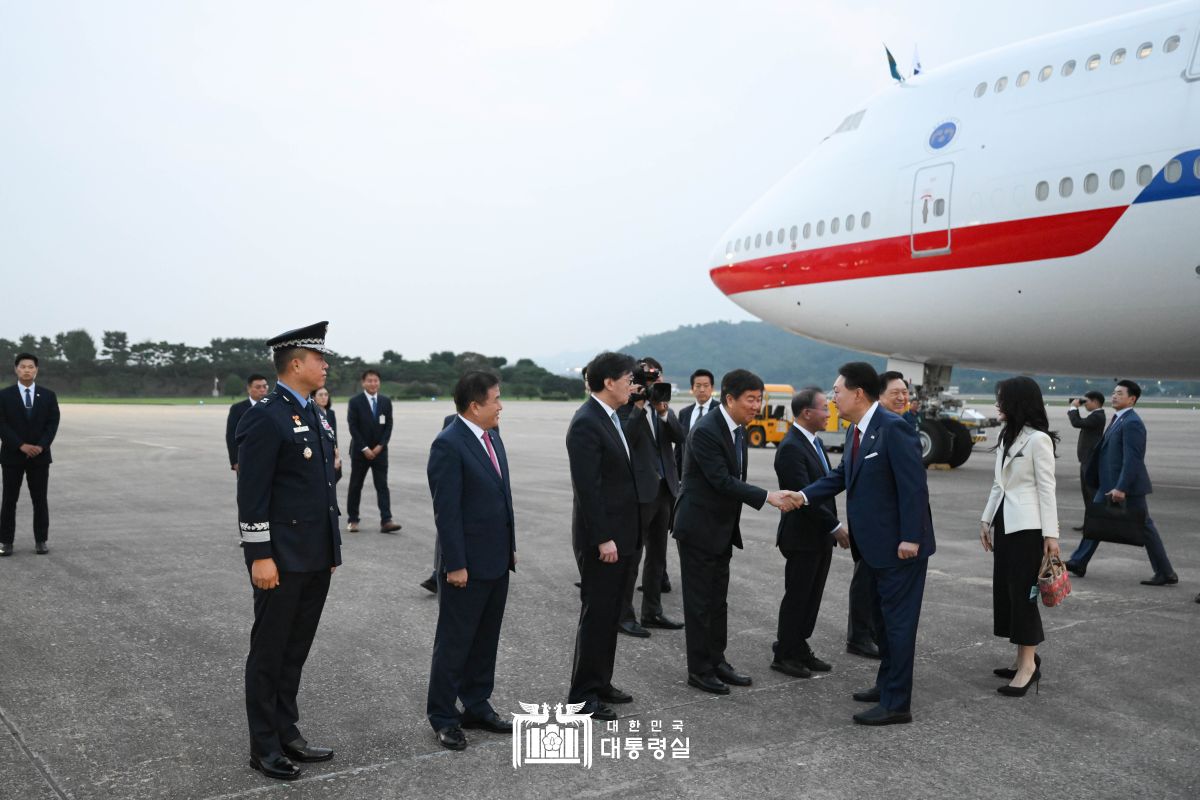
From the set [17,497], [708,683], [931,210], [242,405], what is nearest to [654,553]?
[708,683]

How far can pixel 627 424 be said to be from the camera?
645 centimetres

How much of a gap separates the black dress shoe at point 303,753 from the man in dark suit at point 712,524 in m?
2.10

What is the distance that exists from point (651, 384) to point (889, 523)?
2.04 m

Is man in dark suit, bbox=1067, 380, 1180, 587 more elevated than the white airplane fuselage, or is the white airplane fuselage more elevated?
the white airplane fuselage

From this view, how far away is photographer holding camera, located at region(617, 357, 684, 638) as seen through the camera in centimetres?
640

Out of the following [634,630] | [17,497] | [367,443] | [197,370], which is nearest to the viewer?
[634,630]

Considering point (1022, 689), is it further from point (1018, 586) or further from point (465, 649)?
point (465, 649)

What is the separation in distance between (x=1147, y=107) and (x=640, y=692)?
10.9 meters

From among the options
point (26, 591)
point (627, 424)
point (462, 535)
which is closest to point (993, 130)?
point (627, 424)

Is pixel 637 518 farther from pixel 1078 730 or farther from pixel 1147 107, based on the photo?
pixel 1147 107

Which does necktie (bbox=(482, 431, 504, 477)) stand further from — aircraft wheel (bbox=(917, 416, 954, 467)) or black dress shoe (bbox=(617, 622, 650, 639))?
aircraft wheel (bbox=(917, 416, 954, 467))

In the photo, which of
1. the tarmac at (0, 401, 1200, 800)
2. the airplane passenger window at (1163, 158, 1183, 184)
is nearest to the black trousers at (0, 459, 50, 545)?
the tarmac at (0, 401, 1200, 800)

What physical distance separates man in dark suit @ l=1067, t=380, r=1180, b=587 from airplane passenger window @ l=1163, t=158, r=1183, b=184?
4137 mm

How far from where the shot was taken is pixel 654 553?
22.6ft
